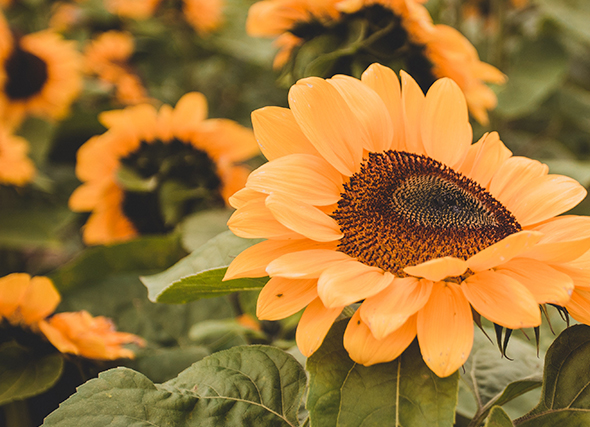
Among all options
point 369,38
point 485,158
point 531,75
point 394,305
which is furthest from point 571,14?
point 394,305

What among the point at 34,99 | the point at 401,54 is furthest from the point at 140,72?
the point at 401,54

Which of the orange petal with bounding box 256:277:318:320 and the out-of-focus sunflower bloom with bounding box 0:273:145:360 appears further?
the out-of-focus sunflower bloom with bounding box 0:273:145:360

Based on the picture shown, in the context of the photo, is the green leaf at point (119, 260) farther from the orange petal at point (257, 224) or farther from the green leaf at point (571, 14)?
the green leaf at point (571, 14)

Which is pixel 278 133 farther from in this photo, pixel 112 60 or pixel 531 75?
pixel 112 60

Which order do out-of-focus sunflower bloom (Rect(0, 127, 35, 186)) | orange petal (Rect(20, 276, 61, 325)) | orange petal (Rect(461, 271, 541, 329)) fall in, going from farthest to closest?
out-of-focus sunflower bloom (Rect(0, 127, 35, 186))
orange petal (Rect(20, 276, 61, 325))
orange petal (Rect(461, 271, 541, 329))

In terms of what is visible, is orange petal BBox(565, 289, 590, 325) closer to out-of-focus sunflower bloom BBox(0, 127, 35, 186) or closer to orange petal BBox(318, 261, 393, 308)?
orange petal BBox(318, 261, 393, 308)

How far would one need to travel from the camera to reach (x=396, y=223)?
16.6 inches

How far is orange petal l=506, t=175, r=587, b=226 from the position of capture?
41 centimetres

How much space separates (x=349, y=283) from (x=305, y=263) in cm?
3

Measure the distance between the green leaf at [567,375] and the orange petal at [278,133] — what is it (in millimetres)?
241

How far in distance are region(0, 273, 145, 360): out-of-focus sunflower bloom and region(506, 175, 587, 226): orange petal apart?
0.39 m

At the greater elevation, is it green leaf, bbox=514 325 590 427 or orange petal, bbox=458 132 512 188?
orange petal, bbox=458 132 512 188

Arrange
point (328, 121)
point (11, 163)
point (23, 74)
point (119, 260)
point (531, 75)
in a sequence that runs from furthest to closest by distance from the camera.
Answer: point (531, 75), point (23, 74), point (11, 163), point (119, 260), point (328, 121)

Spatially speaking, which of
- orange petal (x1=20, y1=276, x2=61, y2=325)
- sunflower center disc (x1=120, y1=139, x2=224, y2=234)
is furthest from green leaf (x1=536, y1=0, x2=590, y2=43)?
orange petal (x1=20, y1=276, x2=61, y2=325)
